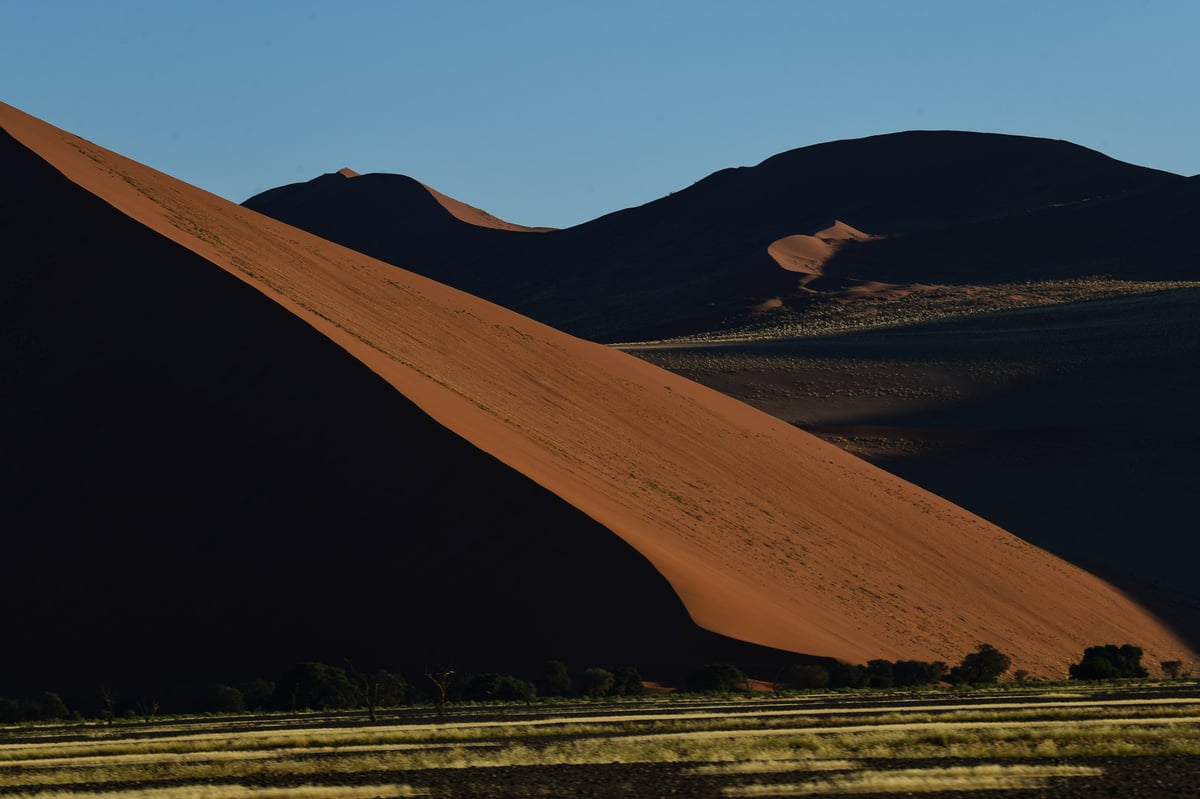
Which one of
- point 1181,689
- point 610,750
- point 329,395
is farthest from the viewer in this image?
point 329,395

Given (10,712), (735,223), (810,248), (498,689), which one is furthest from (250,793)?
(735,223)

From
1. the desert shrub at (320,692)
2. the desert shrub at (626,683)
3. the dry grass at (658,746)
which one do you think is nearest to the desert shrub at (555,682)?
the desert shrub at (626,683)

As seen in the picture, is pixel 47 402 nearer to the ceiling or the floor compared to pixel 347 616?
nearer to the ceiling

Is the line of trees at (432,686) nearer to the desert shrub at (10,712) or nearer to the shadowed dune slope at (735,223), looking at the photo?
the desert shrub at (10,712)

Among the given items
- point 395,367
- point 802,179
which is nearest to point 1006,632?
point 395,367

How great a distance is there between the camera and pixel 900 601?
38750mm

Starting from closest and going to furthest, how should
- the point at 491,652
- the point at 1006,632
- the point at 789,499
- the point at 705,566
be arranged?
the point at 491,652 < the point at 705,566 < the point at 1006,632 < the point at 789,499

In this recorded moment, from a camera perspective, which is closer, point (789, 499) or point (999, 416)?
point (789, 499)

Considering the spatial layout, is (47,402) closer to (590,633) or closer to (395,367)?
(395,367)

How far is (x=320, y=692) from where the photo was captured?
28.2 m

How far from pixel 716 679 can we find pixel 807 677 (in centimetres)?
203

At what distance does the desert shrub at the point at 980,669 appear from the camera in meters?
32.3

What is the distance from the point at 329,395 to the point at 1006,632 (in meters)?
17.3

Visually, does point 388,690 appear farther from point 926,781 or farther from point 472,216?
point 472,216
